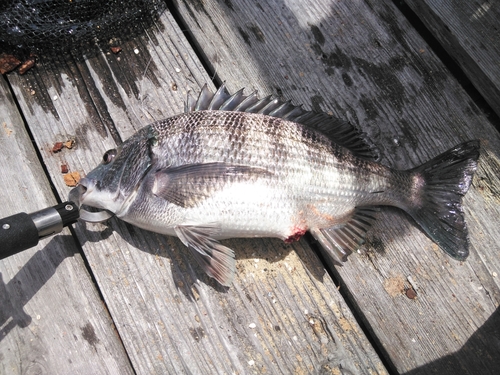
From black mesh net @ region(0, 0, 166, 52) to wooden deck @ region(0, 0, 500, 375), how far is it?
10 centimetres

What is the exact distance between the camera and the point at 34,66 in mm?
2566

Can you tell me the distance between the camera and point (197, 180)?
2049 mm

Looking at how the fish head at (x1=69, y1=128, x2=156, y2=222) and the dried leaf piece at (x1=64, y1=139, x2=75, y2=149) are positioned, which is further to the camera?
the dried leaf piece at (x1=64, y1=139, x2=75, y2=149)

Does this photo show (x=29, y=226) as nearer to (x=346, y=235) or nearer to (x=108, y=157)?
(x=108, y=157)

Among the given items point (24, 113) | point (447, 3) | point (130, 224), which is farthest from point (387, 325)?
point (24, 113)

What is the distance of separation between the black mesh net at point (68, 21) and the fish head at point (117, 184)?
Result: 0.86m

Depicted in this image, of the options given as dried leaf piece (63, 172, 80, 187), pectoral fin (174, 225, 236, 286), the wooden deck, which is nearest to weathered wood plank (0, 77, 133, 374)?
the wooden deck

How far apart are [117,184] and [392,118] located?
64.0 inches

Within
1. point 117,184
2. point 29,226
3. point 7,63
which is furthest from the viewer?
point 7,63

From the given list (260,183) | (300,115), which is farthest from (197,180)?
(300,115)

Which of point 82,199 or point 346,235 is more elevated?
point 346,235

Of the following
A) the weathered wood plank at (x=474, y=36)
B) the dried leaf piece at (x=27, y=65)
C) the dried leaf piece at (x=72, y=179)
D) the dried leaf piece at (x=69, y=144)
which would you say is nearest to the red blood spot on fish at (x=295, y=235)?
the dried leaf piece at (x=72, y=179)

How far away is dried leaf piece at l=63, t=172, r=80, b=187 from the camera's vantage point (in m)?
2.36

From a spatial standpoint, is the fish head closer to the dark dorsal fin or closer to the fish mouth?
the fish mouth
